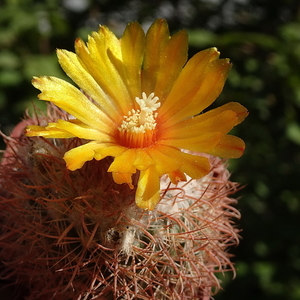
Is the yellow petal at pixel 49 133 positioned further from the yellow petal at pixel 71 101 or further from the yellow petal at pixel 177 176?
the yellow petal at pixel 177 176

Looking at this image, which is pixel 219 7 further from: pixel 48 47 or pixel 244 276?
pixel 244 276

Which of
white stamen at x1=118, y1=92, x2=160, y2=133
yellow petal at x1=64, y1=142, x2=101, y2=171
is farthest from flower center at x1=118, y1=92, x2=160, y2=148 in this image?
yellow petal at x1=64, y1=142, x2=101, y2=171

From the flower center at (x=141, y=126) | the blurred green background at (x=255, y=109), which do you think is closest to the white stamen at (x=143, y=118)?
the flower center at (x=141, y=126)

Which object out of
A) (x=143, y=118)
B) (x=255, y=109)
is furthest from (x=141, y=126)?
(x=255, y=109)

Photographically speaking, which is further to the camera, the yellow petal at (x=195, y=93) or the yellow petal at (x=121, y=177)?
the yellow petal at (x=195, y=93)

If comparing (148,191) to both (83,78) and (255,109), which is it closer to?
(83,78)

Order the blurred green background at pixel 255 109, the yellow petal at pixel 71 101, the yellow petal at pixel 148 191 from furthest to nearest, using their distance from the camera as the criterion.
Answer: the blurred green background at pixel 255 109 → the yellow petal at pixel 71 101 → the yellow petal at pixel 148 191

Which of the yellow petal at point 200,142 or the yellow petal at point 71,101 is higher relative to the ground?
the yellow petal at point 71,101

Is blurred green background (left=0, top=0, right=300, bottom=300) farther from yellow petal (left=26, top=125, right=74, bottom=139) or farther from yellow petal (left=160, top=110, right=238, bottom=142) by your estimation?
yellow petal (left=26, top=125, right=74, bottom=139)
